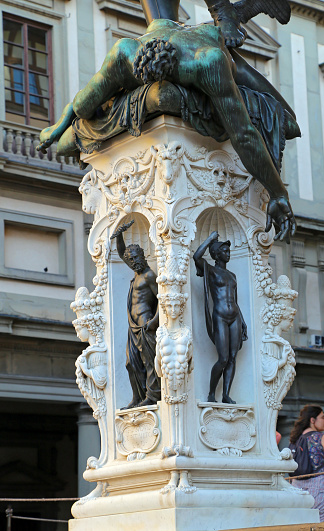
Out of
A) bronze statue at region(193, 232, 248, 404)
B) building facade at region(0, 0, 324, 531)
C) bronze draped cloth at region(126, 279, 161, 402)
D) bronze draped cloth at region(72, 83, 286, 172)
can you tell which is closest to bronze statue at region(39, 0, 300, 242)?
bronze draped cloth at region(72, 83, 286, 172)

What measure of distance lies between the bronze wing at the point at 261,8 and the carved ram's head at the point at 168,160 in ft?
4.53

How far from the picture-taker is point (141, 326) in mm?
7047

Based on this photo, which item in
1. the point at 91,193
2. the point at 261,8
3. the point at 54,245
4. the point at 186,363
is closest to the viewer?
the point at 186,363

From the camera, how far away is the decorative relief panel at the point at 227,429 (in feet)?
22.0

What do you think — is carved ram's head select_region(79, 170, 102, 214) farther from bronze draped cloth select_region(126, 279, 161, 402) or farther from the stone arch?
bronze draped cloth select_region(126, 279, 161, 402)

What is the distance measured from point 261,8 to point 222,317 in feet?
7.71

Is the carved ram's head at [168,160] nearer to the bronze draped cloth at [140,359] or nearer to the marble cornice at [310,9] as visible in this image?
the bronze draped cloth at [140,359]

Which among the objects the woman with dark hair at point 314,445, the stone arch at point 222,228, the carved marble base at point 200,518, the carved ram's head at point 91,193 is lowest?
the carved marble base at point 200,518

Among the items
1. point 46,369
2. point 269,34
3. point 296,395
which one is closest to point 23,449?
point 46,369

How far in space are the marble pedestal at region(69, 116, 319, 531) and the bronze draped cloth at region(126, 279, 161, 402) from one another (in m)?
0.16

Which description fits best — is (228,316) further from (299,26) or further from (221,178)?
(299,26)

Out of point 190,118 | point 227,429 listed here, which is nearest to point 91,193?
point 190,118

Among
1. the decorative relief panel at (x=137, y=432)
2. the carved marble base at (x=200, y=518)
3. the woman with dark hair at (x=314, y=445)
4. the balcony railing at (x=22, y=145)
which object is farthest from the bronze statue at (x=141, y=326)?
the balcony railing at (x=22, y=145)

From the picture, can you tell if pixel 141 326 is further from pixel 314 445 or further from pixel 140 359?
pixel 314 445
